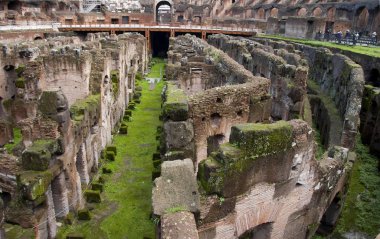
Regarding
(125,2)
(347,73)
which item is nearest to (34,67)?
(347,73)

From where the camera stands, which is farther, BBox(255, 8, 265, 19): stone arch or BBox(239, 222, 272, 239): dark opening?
BBox(255, 8, 265, 19): stone arch

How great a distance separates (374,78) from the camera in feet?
67.1

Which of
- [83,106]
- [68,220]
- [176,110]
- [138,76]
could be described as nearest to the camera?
[176,110]

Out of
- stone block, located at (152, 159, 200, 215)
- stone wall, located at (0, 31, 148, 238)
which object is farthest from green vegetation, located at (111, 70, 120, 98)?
stone block, located at (152, 159, 200, 215)

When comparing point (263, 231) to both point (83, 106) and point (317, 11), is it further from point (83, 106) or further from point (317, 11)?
point (317, 11)

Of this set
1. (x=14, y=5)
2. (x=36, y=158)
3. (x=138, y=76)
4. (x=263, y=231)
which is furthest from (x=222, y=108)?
(x=14, y=5)

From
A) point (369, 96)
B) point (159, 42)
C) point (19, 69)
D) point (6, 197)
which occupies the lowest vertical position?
point (6, 197)

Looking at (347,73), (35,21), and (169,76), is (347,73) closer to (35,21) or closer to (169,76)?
(169,76)

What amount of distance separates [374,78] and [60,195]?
17867 mm

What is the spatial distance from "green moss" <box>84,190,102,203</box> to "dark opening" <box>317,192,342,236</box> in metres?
8.04

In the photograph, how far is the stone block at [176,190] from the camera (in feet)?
20.6

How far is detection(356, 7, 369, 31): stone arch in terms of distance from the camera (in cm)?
3809

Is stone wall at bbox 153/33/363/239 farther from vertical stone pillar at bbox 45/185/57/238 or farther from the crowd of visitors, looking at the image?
the crowd of visitors

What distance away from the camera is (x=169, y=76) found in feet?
55.1
